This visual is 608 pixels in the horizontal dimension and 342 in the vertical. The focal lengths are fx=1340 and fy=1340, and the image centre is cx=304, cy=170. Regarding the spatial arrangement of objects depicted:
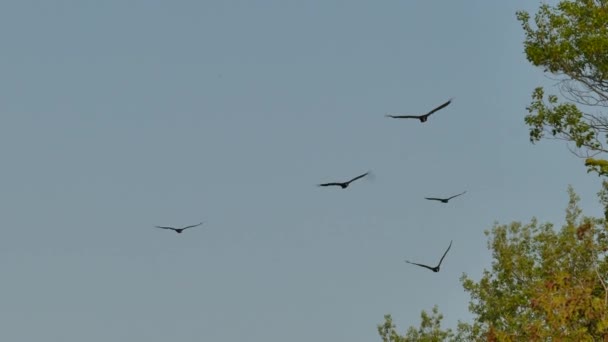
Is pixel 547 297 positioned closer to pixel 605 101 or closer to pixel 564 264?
pixel 605 101

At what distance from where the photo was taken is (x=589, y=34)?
40469 mm

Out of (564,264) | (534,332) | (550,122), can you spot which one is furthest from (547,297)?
(564,264)

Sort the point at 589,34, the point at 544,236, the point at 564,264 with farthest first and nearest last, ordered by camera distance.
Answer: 1. the point at 544,236
2. the point at 564,264
3. the point at 589,34

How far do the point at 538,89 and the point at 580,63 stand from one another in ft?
5.09

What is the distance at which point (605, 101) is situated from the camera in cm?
4141

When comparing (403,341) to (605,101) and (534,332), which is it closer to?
(605,101)

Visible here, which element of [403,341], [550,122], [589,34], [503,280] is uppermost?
[589,34]

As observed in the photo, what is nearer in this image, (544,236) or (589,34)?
(589,34)

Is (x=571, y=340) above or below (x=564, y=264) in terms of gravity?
above

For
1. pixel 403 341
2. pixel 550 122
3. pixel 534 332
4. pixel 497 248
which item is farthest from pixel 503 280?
pixel 534 332

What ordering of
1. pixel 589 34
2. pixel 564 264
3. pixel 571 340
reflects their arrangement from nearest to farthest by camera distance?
1. pixel 571 340
2. pixel 589 34
3. pixel 564 264

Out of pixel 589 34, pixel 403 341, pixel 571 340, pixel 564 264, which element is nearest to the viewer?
pixel 571 340

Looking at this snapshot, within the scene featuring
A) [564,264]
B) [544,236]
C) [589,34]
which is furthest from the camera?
[544,236]

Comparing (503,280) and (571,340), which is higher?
(571,340)
